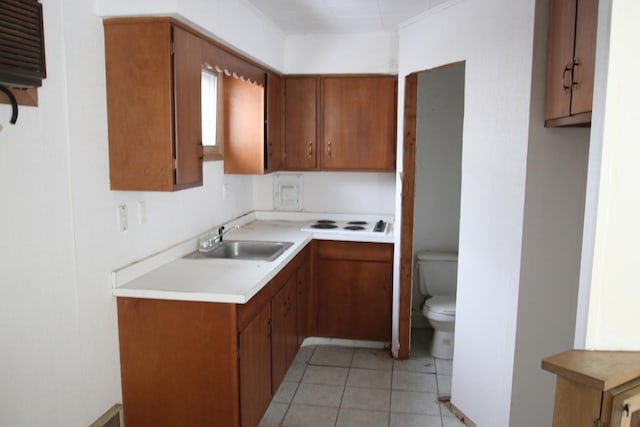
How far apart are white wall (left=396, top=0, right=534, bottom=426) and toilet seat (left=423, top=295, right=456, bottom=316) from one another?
671mm

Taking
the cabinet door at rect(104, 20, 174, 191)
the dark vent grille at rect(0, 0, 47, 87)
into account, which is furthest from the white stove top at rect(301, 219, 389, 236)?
the dark vent grille at rect(0, 0, 47, 87)

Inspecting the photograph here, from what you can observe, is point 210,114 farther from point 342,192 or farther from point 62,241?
point 62,241

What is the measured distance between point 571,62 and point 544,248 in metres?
0.85

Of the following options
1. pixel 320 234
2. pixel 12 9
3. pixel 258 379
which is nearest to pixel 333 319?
pixel 320 234

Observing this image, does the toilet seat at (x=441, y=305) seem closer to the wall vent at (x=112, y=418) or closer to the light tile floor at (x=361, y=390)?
the light tile floor at (x=361, y=390)

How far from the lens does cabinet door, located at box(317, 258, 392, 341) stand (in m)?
3.71

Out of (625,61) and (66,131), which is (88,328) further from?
(625,61)

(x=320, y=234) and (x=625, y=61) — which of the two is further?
(x=320, y=234)

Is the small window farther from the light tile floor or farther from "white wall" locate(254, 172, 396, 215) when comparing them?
the light tile floor

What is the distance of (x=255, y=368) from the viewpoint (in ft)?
8.05

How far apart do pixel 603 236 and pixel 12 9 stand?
187cm

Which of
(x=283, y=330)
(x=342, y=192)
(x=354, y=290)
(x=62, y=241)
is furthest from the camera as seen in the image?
(x=342, y=192)

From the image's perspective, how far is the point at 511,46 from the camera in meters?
2.41

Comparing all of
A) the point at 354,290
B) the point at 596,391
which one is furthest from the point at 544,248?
the point at 354,290
